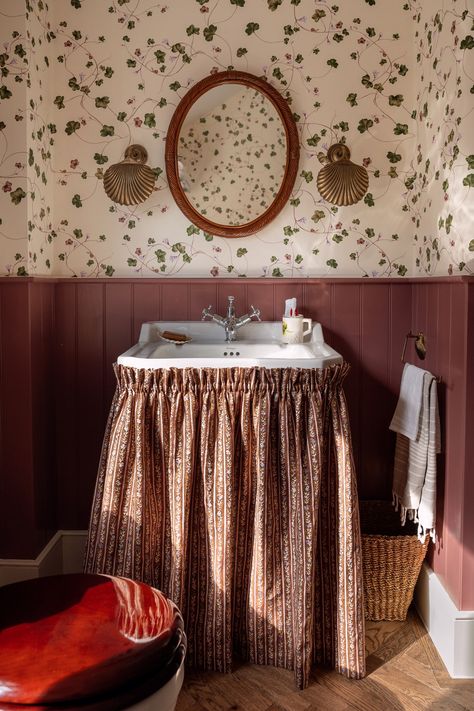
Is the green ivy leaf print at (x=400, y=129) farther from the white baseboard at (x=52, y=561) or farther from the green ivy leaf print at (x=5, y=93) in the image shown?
the white baseboard at (x=52, y=561)

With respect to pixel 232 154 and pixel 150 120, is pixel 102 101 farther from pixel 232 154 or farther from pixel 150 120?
pixel 232 154

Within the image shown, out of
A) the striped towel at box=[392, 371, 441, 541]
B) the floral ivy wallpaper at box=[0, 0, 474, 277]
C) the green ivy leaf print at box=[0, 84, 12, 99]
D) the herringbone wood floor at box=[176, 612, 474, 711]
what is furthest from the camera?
the floral ivy wallpaper at box=[0, 0, 474, 277]

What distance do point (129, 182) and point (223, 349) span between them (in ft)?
2.29

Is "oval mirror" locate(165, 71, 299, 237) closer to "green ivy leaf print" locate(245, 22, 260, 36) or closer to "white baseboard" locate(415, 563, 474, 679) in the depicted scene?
"green ivy leaf print" locate(245, 22, 260, 36)

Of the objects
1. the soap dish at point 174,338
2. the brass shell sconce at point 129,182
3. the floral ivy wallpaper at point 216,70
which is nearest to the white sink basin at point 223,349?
the soap dish at point 174,338

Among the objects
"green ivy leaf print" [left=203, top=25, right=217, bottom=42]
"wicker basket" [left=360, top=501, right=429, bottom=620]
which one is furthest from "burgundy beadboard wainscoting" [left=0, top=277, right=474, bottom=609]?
"green ivy leaf print" [left=203, top=25, right=217, bottom=42]

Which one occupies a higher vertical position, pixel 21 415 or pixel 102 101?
pixel 102 101

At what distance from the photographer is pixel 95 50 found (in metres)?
2.43

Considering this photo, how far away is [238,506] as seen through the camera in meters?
1.94

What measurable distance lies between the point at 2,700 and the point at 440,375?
5.15 ft

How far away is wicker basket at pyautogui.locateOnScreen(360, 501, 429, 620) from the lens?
2193 mm

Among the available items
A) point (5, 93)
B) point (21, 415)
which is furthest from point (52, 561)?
point (5, 93)

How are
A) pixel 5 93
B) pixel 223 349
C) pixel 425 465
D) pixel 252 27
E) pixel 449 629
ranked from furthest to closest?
pixel 252 27, pixel 223 349, pixel 5 93, pixel 425 465, pixel 449 629

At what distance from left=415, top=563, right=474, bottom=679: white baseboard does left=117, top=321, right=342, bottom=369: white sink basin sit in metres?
0.84
